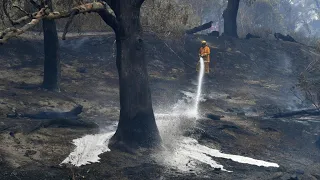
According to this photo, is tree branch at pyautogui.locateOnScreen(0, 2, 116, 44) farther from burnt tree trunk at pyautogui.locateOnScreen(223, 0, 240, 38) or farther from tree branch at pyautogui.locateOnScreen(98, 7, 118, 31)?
burnt tree trunk at pyautogui.locateOnScreen(223, 0, 240, 38)

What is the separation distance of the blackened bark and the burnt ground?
53 centimetres

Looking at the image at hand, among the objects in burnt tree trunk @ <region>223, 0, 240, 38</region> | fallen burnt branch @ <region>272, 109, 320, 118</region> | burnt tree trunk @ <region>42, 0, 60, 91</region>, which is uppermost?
burnt tree trunk @ <region>223, 0, 240, 38</region>

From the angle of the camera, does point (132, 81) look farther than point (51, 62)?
No

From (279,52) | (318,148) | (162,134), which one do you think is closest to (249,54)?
(279,52)

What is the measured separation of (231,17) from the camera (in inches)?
1054

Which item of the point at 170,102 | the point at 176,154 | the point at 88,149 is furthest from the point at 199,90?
the point at 88,149

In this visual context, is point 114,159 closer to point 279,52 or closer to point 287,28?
point 279,52

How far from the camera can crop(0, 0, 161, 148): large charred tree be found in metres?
9.01

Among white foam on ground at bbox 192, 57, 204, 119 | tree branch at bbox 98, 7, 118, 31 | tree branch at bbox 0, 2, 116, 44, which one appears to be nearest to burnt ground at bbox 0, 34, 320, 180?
white foam on ground at bbox 192, 57, 204, 119

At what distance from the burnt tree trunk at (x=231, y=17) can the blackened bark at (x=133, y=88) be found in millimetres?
18471

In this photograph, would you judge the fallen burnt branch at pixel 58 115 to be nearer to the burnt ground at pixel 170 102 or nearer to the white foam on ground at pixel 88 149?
the burnt ground at pixel 170 102

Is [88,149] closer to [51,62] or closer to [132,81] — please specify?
[132,81]

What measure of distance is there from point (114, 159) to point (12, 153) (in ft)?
6.56

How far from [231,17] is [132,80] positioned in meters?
18.8
